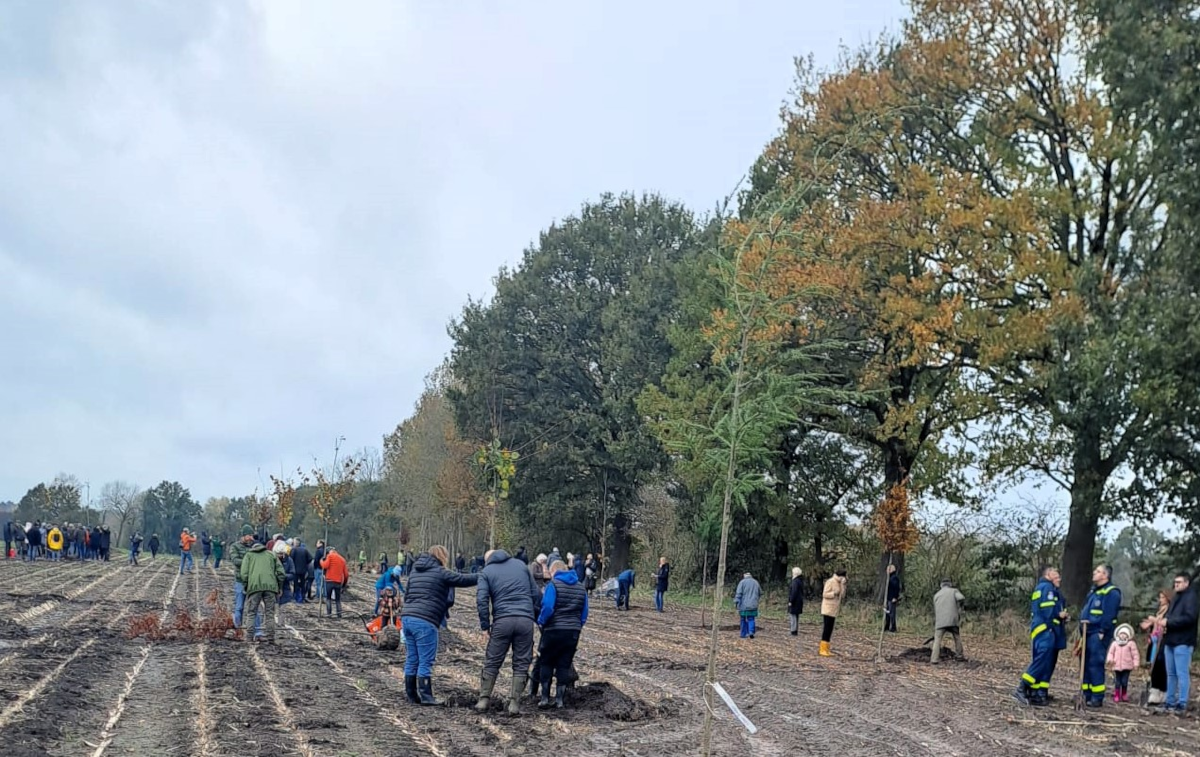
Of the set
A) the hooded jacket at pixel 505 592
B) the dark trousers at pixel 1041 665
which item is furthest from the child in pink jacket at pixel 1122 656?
the hooded jacket at pixel 505 592

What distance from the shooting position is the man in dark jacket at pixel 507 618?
11.7 m

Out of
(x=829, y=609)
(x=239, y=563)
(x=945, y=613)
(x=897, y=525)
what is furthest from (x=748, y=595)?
(x=239, y=563)

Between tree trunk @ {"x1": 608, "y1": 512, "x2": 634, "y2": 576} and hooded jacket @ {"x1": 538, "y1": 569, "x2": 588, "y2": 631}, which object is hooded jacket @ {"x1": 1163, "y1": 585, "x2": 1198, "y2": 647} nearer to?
hooded jacket @ {"x1": 538, "y1": 569, "x2": 588, "y2": 631}

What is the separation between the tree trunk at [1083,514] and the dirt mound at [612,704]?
12.1 metres

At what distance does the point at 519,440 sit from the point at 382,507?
24877mm

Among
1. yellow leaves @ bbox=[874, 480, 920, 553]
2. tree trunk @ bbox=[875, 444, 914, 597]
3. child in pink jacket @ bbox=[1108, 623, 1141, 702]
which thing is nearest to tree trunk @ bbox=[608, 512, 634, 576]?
tree trunk @ bbox=[875, 444, 914, 597]

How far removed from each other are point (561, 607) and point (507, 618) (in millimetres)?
756

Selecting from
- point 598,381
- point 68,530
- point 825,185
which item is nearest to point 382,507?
point 68,530

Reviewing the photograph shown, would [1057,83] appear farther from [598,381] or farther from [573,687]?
[598,381]

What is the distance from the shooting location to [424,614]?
12250mm

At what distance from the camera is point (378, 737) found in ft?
32.1

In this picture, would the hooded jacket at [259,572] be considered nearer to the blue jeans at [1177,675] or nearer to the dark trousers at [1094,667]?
the dark trousers at [1094,667]

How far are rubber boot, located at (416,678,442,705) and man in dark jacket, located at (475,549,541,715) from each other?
1.86 ft

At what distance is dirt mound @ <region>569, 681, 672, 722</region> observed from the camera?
11719mm
